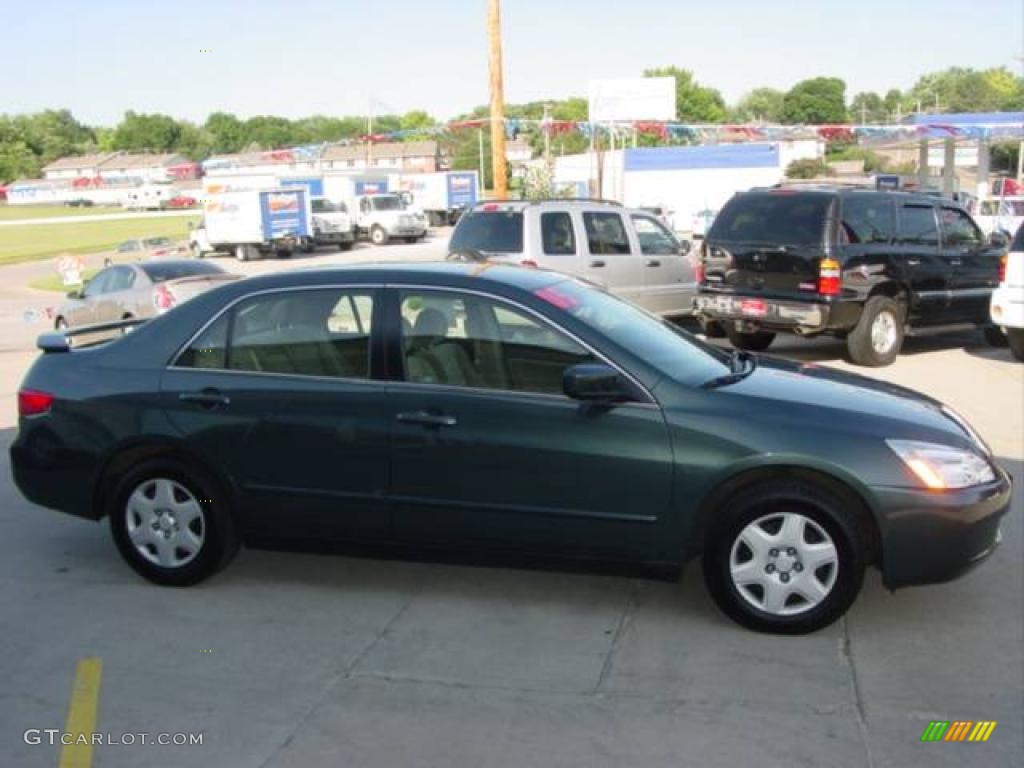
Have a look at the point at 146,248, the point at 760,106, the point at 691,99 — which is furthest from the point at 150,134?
the point at 146,248

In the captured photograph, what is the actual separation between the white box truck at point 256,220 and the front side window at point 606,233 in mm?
28687

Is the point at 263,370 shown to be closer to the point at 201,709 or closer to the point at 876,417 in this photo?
the point at 201,709

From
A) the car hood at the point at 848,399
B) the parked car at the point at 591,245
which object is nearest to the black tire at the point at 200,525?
the car hood at the point at 848,399

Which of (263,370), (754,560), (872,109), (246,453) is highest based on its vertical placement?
(872,109)

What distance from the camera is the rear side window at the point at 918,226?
448 inches

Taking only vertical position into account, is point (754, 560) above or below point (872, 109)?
below

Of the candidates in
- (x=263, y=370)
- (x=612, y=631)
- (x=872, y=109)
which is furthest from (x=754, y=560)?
(x=872, y=109)

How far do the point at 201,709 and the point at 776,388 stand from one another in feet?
8.76

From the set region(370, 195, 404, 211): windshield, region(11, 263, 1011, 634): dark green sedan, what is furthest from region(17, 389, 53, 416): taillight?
region(370, 195, 404, 211): windshield

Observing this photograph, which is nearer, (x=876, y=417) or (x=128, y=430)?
(x=876, y=417)

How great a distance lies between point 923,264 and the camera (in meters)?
11.5

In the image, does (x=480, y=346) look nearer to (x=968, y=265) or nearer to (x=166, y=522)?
(x=166, y=522)

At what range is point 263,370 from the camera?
4.91m

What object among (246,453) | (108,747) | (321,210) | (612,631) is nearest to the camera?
(108,747)
